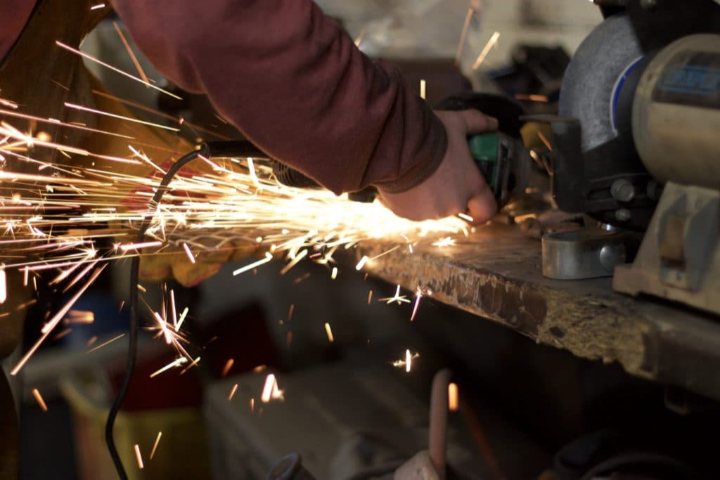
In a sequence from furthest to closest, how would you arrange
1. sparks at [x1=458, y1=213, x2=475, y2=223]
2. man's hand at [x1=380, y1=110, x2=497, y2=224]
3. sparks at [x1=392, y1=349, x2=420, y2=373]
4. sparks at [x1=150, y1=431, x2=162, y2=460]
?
1. sparks at [x1=150, y1=431, x2=162, y2=460]
2. sparks at [x1=392, y1=349, x2=420, y2=373]
3. sparks at [x1=458, y1=213, x2=475, y2=223]
4. man's hand at [x1=380, y1=110, x2=497, y2=224]

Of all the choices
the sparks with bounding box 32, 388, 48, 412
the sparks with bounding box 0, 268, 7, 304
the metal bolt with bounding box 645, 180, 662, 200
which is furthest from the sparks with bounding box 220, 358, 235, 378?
the metal bolt with bounding box 645, 180, 662, 200

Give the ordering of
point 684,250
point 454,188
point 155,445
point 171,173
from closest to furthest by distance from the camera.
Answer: point 684,250 → point 454,188 → point 171,173 → point 155,445

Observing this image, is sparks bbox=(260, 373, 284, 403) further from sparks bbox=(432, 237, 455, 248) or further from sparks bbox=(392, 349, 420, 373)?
sparks bbox=(432, 237, 455, 248)

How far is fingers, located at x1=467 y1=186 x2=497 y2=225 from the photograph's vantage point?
4.33 ft

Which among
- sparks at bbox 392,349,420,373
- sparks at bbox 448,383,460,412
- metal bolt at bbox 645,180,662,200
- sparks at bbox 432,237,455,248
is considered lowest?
sparks at bbox 448,383,460,412

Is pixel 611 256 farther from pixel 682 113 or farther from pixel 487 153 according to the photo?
pixel 487 153

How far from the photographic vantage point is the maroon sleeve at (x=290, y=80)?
103 centimetres

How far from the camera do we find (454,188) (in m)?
1.27

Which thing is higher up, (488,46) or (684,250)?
(488,46)

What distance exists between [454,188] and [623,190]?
1.06 ft

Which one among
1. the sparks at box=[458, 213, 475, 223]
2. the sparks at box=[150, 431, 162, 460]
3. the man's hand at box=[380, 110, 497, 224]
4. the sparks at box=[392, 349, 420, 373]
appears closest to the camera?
the man's hand at box=[380, 110, 497, 224]

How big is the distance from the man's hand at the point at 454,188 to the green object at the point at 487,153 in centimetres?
1

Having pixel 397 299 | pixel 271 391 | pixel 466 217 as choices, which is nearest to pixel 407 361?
pixel 397 299

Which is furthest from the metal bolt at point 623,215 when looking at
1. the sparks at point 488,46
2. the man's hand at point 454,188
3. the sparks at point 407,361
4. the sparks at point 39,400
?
the sparks at point 39,400
